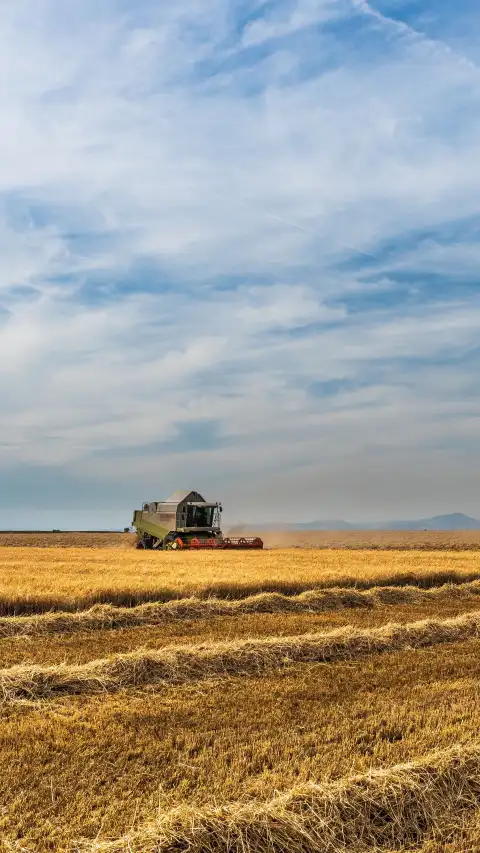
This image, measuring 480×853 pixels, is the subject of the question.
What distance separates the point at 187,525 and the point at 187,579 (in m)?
18.4

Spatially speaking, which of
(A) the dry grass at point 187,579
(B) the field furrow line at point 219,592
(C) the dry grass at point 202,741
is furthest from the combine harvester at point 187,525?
(C) the dry grass at point 202,741

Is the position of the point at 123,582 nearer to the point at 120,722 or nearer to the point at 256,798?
the point at 120,722

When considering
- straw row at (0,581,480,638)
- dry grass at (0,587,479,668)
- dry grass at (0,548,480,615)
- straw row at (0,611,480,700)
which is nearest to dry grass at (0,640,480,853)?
straw row at (0,611,480,700)

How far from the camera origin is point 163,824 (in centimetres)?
447

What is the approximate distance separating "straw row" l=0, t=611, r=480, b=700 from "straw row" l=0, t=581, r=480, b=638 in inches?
139

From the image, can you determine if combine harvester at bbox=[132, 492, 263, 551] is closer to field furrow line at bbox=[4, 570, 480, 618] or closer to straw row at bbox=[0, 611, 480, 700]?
field furrow line at bbox=[4, 570, 480, 618]

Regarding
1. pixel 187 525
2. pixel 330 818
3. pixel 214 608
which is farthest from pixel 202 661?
pixel 187 525

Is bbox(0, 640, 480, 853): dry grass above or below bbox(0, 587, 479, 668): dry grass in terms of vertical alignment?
below

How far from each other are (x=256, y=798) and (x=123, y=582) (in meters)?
11.7

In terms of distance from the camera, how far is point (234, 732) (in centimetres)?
632

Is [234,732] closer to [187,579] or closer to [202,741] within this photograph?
[202,741]

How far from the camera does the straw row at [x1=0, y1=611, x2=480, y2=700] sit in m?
7.96

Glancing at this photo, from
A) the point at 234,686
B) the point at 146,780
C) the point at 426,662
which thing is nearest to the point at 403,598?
the point at 426,662

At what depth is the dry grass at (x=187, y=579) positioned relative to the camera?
14469 mm
